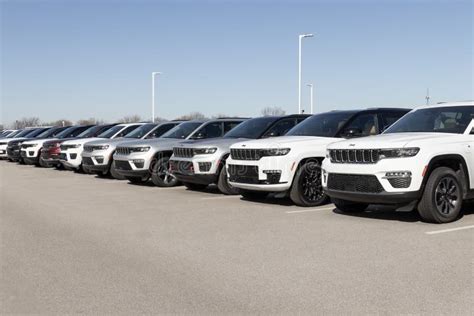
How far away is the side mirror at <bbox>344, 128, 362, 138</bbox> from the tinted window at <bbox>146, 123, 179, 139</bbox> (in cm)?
752

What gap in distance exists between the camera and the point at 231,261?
227 inches

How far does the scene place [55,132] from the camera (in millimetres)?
25156

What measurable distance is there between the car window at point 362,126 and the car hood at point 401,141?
1.74m

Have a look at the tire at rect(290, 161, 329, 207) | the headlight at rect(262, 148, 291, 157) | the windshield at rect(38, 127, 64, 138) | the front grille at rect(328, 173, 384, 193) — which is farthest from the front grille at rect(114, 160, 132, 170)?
the windshield at rect(38, 127, 64, 138)

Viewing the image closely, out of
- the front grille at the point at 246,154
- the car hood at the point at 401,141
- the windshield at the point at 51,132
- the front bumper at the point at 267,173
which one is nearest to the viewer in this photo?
the car hood at the point at 401,141

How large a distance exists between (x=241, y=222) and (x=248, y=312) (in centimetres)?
389

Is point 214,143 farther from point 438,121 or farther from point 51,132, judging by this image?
point 51,132

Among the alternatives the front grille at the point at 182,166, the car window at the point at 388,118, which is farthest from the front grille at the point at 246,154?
the car window at the point at 388,118

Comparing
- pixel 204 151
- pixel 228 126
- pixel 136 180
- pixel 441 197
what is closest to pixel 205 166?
pixel 204 151

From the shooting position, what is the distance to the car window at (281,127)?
1171 cm

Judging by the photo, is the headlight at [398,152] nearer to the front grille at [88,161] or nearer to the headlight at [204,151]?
the headlight at [204,151]

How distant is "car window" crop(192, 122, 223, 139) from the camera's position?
13789mm

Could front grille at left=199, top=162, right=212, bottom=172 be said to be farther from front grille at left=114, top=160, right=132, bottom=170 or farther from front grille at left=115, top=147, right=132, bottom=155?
front grille at left=115, top=147, right=132, bottom=155

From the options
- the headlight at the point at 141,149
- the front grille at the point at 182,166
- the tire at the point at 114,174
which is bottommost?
the tire at the point at 114,174
